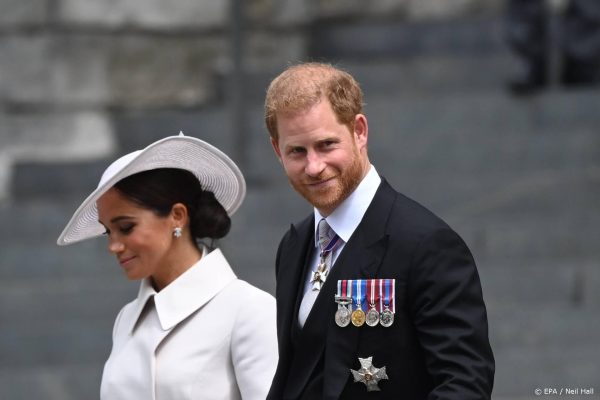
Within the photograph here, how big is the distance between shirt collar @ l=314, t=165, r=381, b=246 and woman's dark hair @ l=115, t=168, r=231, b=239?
0.82 metres

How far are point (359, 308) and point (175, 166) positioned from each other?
1051 millimetres

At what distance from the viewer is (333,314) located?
367 centimetres

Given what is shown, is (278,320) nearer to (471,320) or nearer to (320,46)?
(471,320)

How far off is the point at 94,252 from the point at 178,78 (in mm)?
2169

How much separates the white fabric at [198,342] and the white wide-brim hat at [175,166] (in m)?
0.19

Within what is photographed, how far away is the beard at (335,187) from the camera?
368cm

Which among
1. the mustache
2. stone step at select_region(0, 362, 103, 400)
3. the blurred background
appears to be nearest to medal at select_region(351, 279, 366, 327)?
the mustache

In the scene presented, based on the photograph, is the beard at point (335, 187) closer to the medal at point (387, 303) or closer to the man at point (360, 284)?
the man at point (360, 284)

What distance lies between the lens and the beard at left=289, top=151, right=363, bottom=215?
3684 millimetres

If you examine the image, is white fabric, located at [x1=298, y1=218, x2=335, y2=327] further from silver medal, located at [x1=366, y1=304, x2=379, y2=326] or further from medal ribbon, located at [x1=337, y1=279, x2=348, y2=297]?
silver medal, located at [x1=366, y1=304, x2=379, y2=326]

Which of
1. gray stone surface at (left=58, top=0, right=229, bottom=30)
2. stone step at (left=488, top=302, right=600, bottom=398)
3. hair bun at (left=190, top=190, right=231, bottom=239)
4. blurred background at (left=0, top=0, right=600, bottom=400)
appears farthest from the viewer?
gray stone surface at (left=58, top=0, right=229, bottom=30)

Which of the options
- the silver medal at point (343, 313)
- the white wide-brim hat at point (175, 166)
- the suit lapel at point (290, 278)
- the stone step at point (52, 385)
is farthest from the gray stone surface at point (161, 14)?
the silver medal at point (343, 313)

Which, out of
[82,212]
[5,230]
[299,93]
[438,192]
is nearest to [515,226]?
[438,192]

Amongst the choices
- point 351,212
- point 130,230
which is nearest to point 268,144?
point 130,230
